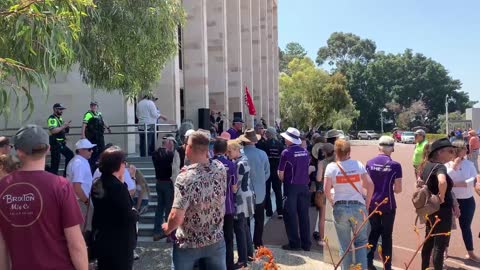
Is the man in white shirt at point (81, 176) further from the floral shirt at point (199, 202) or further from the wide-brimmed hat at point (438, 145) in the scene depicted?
the wide-brimmed hat at point (438, 145)

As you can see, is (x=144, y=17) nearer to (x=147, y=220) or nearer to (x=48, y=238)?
(x=147, y=220)

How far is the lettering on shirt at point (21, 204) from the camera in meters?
2.80

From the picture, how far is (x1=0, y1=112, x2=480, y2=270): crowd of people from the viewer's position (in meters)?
2.86

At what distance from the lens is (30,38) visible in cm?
402

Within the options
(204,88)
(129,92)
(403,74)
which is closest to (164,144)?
(129,92)

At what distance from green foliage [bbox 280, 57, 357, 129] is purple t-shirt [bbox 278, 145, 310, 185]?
4366 cm

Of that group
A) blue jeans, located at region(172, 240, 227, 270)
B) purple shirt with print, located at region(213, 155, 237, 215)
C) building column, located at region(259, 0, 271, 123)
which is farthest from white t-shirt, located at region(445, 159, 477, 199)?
building column, located at region(259, 0, 271, 123)

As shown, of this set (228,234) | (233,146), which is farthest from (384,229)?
(233,146)

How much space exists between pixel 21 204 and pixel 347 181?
3468mm

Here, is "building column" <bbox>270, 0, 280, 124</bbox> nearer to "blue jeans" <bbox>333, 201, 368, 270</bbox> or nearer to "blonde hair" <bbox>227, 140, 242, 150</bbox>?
"blonde hair" <bbox>227, 140, 242, 150</bbox>

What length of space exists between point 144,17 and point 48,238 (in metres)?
5.18

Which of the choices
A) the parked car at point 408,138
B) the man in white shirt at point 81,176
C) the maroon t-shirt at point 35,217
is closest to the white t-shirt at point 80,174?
the man in white shirt at point 81,176

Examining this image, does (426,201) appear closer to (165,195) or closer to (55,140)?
(165,195)

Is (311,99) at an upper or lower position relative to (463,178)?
upper
